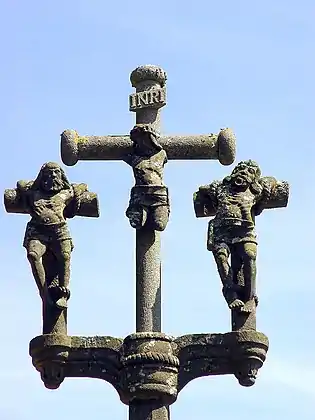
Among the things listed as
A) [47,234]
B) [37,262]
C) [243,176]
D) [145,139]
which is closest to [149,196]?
[145,139]

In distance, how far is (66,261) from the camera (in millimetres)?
16781

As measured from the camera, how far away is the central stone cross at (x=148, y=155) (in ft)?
55.2

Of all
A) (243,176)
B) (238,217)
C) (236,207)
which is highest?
(243,176)

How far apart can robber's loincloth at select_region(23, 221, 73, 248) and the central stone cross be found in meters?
0.68

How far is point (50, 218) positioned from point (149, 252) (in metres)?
1.05

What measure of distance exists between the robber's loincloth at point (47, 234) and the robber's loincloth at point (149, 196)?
731mm

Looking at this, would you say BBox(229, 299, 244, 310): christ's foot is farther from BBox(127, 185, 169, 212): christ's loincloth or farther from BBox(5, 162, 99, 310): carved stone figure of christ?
BBox(5, 162, 99, 310): carved stone figure of christ

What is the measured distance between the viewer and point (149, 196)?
55.2 feet

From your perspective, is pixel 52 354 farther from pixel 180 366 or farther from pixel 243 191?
pixel 243 191

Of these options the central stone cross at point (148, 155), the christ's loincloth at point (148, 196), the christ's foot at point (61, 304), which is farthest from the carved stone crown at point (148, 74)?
the christ's foot at point (61, 304)

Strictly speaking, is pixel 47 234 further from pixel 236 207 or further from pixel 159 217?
pixel 236 207

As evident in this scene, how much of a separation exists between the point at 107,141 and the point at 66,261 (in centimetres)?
145

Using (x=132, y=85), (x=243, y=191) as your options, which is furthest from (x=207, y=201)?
(x=132, y=85)

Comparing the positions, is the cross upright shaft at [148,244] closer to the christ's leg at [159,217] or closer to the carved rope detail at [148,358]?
the christ's leg at [159,217]
